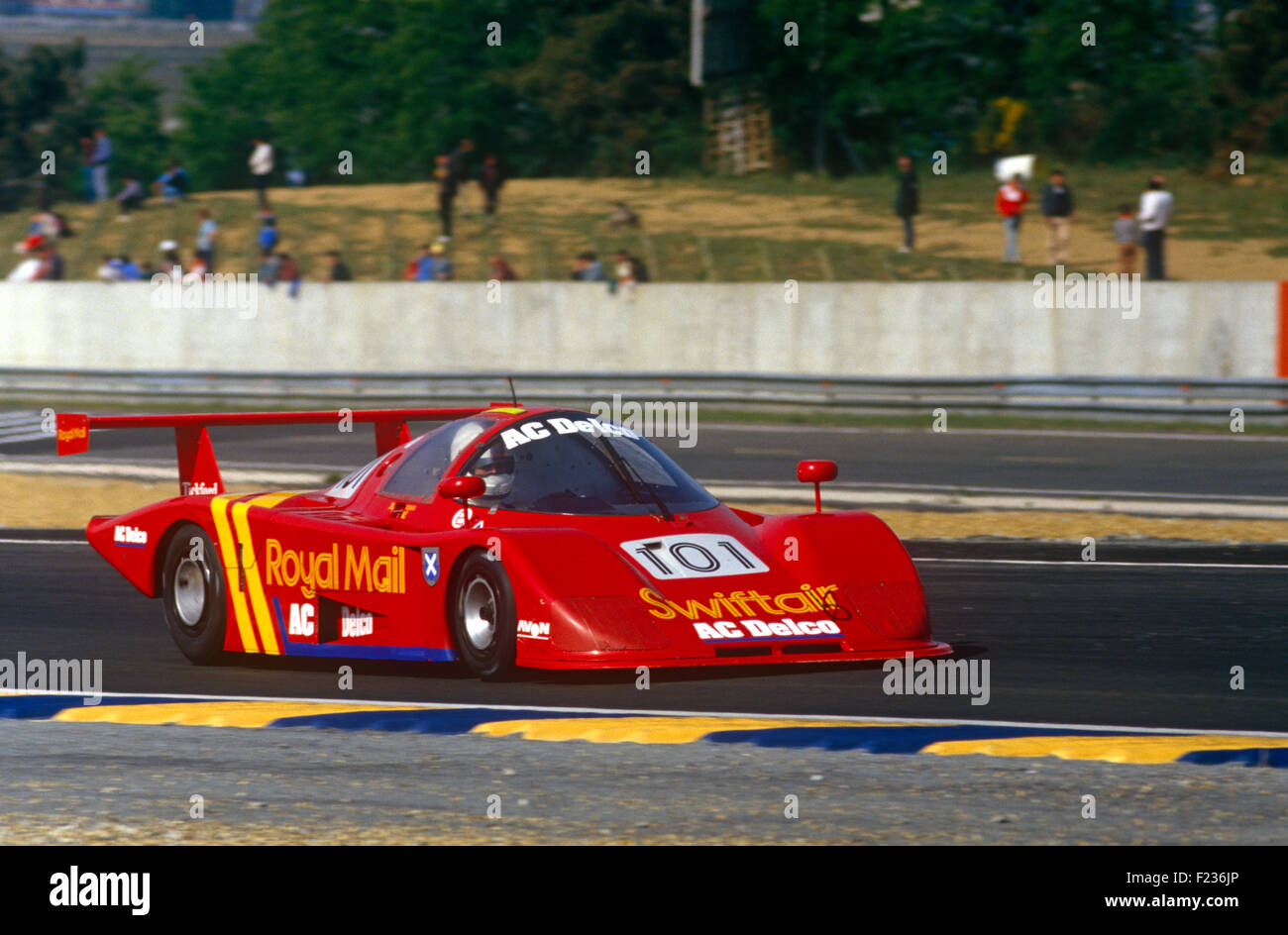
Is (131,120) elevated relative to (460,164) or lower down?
elevated

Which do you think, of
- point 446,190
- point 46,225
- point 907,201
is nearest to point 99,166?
point 46,225

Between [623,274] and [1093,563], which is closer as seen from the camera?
[1093,563]

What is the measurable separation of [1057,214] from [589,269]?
7.26 metres

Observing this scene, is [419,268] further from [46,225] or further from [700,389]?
[46,225]

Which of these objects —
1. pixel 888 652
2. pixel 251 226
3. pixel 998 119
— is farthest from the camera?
pixel 998 119

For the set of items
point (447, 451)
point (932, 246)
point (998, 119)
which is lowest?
point (447, 451)

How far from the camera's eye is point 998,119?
42.3 metres

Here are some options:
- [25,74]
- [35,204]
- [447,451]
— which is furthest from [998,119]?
[447,451]

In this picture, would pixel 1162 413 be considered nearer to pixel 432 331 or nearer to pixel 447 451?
pixel 432 331

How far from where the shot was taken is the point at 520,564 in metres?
8.55

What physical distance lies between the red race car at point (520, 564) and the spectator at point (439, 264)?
2240cm

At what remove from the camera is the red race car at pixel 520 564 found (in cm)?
856
